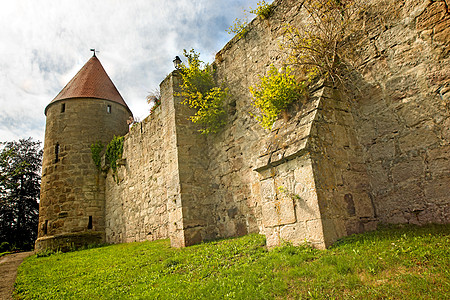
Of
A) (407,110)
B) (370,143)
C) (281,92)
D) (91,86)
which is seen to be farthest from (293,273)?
(91,86)

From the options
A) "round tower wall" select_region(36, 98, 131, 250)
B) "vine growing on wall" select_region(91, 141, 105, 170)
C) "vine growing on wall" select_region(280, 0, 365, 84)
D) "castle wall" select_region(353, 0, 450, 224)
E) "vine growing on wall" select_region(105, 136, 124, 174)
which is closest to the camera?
"castle wall" select_region(353, 0, 450, 224)

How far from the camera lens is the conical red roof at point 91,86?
15406 millimetres

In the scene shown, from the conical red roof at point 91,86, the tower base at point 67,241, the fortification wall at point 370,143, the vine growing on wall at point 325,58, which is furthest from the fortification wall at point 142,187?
the conical red roof at point 91,86

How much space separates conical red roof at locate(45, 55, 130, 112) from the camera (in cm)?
1541

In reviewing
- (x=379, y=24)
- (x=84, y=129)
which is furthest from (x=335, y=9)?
(x=84, y=129)

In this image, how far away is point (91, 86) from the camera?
52.2 ft

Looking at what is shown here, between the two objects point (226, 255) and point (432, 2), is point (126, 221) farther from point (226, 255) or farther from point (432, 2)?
point (432, 2)

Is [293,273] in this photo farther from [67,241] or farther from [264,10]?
[67,241]

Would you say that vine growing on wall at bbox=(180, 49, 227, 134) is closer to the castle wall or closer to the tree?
the castle wall

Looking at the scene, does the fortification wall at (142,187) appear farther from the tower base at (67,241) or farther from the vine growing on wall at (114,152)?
the tower base at (67,241)

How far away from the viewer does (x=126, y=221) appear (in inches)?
450

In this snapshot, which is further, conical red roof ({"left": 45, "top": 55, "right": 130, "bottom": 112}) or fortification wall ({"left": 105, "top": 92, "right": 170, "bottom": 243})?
conical red roof ({"left": 45, "top": 55, "right": 130, "bottom": 112})

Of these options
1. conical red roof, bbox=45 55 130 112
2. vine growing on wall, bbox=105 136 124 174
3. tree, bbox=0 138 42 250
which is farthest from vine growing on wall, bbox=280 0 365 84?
tree, bbox=0 138 42 250

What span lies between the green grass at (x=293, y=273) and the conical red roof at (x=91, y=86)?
11432 mm
